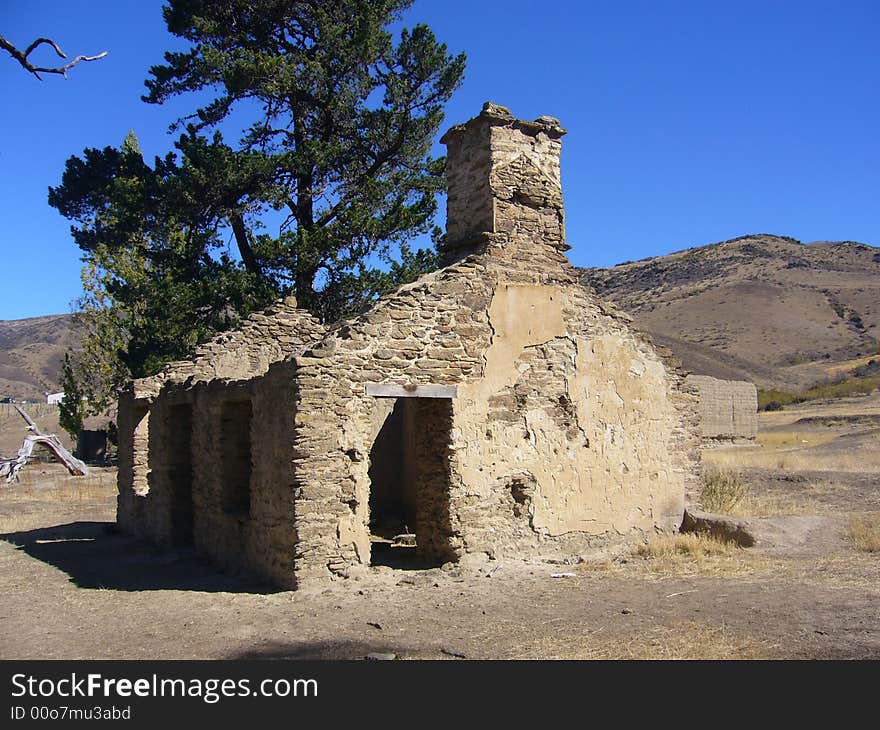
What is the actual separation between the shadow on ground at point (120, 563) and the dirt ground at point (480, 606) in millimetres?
39

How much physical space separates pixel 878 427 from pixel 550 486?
75.6 feet

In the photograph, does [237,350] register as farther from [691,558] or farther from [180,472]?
[691,558]

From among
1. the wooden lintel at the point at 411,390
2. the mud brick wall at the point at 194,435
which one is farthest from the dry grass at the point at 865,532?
the mud brick wall at the point at 194,435

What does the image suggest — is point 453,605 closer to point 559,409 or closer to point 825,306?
point 559,409

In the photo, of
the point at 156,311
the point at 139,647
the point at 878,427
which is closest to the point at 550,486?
the point at 139,647

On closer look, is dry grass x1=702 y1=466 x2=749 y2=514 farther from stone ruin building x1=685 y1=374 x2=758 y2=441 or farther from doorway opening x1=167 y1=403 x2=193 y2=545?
stone ruin building x1=685 y1=374 x2=758 y2=441

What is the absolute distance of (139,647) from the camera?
635cm

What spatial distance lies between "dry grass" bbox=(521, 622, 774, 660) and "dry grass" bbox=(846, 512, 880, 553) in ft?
14.1

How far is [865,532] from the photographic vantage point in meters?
10.1

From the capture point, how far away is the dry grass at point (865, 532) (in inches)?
380

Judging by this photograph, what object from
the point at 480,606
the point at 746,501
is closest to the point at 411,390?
the point at 480,606

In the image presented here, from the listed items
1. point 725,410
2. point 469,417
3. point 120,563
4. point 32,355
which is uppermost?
point 32,355

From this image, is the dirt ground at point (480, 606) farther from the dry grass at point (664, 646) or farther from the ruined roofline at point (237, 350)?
the ruined roofline at point (237, 350)

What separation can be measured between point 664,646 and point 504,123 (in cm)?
628
